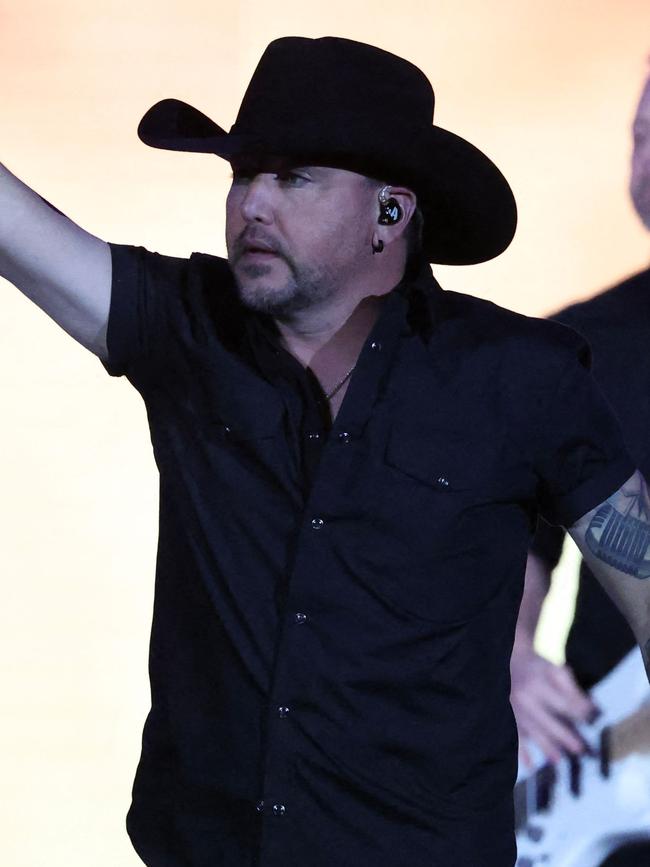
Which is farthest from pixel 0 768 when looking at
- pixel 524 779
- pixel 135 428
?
pixel 524 779

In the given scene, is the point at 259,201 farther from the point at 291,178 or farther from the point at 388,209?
the point at 388,209

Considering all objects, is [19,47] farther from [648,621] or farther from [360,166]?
[648,621]

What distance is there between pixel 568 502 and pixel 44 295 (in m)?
0.61

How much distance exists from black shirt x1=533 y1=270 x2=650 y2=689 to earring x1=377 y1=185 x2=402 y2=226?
2.39 feet

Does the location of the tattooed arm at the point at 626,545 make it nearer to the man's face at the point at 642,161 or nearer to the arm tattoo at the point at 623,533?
the arm tattoo at the point at 623,533

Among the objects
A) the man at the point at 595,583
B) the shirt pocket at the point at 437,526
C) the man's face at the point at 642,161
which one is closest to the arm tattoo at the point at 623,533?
the shirt pocket at the point at 437,526

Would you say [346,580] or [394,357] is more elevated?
[394,357]

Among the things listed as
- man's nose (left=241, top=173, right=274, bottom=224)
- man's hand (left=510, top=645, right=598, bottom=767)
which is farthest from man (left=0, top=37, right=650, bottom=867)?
man's hand (left=510, top=645, right=598, bottom=767)

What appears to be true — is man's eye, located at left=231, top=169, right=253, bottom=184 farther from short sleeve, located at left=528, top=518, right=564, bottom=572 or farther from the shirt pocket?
short sleeve, located at left=528, top=518, right=564, bottom=572

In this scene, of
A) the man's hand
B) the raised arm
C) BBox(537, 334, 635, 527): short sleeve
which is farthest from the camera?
the man's hand

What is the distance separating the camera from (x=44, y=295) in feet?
4.43

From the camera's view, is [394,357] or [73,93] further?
[73,93]

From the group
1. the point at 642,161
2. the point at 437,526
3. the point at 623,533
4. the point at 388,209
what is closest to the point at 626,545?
the point at 623,533

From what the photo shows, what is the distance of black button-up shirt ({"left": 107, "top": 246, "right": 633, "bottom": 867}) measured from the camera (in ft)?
4.41
